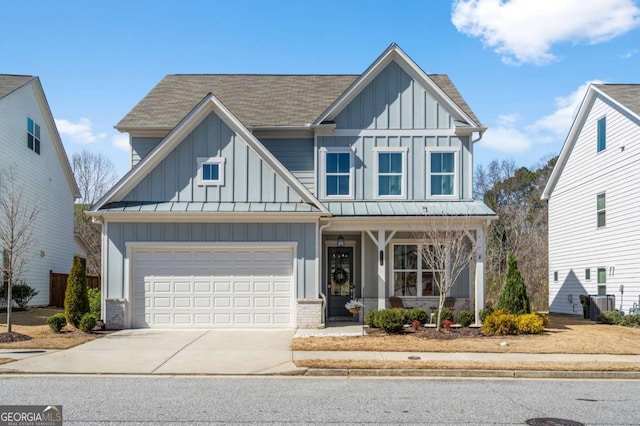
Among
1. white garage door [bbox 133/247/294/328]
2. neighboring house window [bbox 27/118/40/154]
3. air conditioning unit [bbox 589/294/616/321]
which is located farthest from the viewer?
neighboring house window [bbox 27/118/40/154]

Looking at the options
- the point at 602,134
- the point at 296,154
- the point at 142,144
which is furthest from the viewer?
the point at 602,134

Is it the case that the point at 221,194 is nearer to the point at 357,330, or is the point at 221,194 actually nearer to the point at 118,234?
the point at 118,234

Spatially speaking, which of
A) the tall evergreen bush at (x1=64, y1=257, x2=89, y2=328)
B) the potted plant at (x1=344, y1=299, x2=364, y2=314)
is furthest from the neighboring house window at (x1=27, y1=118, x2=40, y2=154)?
the potted plant at (x1=344, y1=299, x2=364, y2=314)

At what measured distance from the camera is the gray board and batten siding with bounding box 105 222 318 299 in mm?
19141

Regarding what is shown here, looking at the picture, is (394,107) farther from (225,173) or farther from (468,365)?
(468,365)

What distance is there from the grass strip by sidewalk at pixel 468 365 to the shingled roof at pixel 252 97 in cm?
1094

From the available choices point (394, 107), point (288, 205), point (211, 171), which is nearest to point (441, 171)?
point (394, 107)

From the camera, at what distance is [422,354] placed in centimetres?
1419

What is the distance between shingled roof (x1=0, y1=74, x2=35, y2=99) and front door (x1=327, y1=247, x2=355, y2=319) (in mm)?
14033

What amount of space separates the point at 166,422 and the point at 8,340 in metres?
9.88

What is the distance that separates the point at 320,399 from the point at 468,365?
3.99 metres

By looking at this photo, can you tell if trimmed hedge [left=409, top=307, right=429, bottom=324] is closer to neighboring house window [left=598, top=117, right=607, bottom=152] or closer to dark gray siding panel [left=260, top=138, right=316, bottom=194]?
dark gray siding panel [left=260, top=138, right=316, bottom=194]

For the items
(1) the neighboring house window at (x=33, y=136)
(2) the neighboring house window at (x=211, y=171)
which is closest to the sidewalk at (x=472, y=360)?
(2) the neighboring house window at (x=211, y=171)

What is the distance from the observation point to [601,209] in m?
25.3
